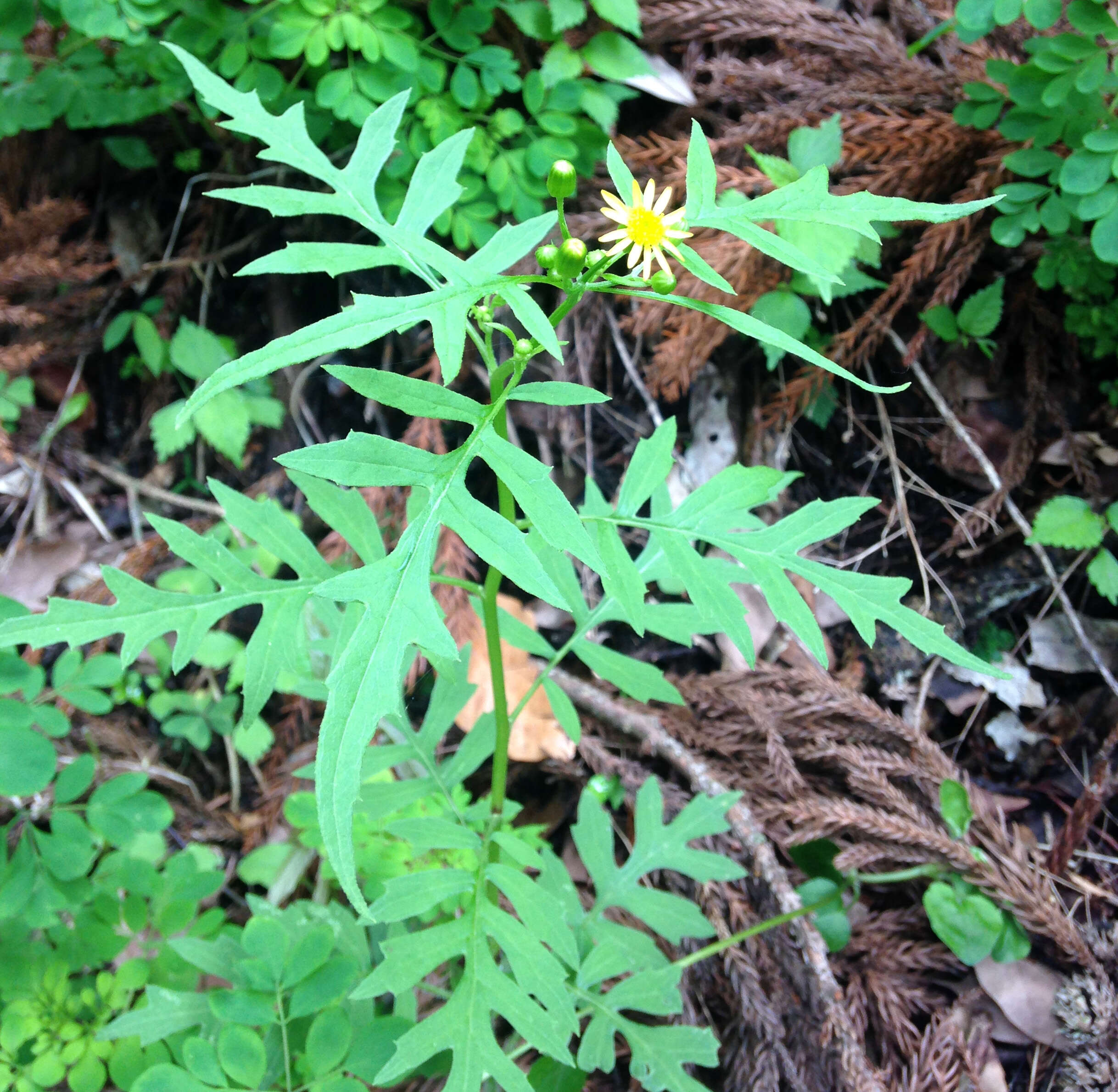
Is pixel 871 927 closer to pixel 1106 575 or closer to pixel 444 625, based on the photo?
pixel 1106 575

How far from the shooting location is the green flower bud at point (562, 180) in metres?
1.07

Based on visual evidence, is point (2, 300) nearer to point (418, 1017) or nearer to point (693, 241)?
point (693, 241)

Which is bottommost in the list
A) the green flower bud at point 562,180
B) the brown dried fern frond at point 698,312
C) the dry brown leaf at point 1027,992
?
the dry brown leaf at point 1027,992

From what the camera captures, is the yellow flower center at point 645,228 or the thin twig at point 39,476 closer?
the yellow flower center at point 645,228

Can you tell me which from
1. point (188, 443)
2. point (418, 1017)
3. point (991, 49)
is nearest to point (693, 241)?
point (991, 49)

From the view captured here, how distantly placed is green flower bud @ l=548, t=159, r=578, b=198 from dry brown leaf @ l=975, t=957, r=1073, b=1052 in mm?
1987

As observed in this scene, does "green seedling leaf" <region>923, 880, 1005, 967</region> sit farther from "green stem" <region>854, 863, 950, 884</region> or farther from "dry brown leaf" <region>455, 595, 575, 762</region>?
"dry brown leaf" <region>455, 595, 575, 762</region>

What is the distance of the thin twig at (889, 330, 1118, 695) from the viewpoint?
7.16ft

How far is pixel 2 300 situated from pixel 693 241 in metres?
2.24

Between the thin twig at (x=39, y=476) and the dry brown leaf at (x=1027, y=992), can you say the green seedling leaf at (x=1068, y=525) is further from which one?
the thin twig at (x=39, y=476)

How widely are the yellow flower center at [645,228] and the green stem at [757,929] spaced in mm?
1440

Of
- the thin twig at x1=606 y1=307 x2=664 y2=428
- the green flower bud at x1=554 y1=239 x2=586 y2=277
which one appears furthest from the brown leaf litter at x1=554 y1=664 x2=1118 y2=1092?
the green flower bud at x1=554 y1=239 x2=586 y2=277

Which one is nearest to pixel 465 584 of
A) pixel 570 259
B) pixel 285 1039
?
pixel 570 259

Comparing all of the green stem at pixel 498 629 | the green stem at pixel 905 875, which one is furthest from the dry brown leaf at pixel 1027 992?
the green stem at pixel 498 629
